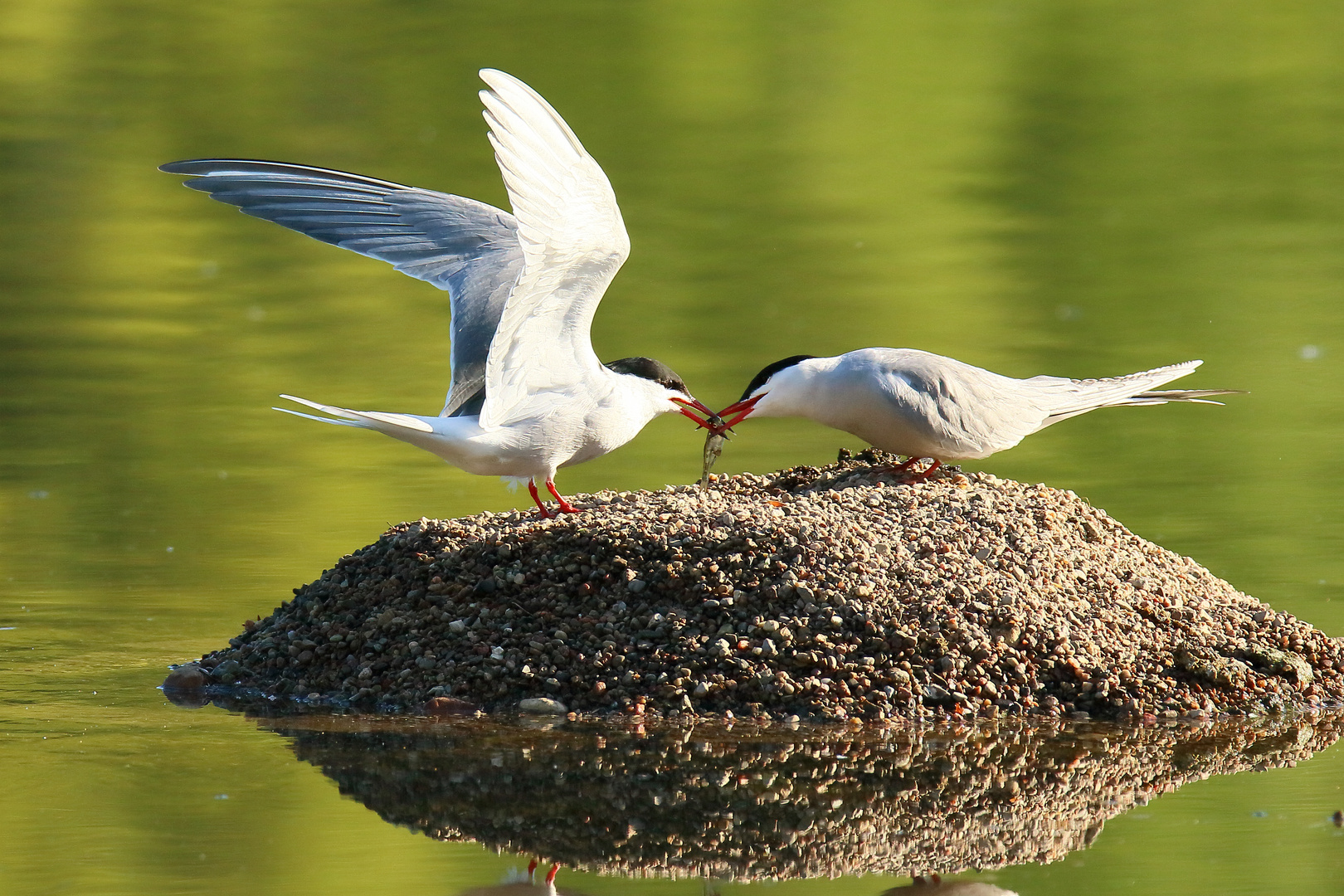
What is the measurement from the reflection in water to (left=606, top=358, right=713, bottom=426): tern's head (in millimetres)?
1699

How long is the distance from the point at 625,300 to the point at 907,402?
20.4 feet

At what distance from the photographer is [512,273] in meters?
7.01

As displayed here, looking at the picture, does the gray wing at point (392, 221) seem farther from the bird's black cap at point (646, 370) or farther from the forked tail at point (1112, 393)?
the forked tail at point (1112, 393)

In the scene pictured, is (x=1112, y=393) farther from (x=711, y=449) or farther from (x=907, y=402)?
(x=711, y=449)

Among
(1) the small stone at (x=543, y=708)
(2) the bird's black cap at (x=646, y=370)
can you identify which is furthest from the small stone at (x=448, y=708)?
(2) the bird's black cap at (x=646, y=370)

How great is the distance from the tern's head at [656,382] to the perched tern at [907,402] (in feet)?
0.99

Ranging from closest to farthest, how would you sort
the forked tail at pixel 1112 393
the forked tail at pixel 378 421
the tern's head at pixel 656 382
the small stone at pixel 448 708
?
the forked tail at pixel 378 421 < the small stone at pixel 448 708 < the tern's head at pixel 656 382 < the forked tail at pixel 1112 393

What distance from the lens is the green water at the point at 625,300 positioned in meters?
4.78

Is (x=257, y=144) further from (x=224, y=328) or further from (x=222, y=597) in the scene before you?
(x=222, y=597)

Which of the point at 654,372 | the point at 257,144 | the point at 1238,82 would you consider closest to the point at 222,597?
the point at 654,372

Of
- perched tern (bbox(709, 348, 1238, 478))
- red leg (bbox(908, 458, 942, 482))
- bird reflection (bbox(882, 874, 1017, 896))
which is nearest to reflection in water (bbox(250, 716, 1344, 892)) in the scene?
bird reflection (bbox(882, 874, 1017, 896))

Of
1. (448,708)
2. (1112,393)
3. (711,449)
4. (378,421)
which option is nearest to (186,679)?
(448,708)

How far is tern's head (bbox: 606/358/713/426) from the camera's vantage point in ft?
22.0

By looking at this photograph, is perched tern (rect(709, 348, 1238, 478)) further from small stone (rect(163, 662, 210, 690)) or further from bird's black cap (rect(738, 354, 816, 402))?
small stone (rect(163, 662, 210, 690))
